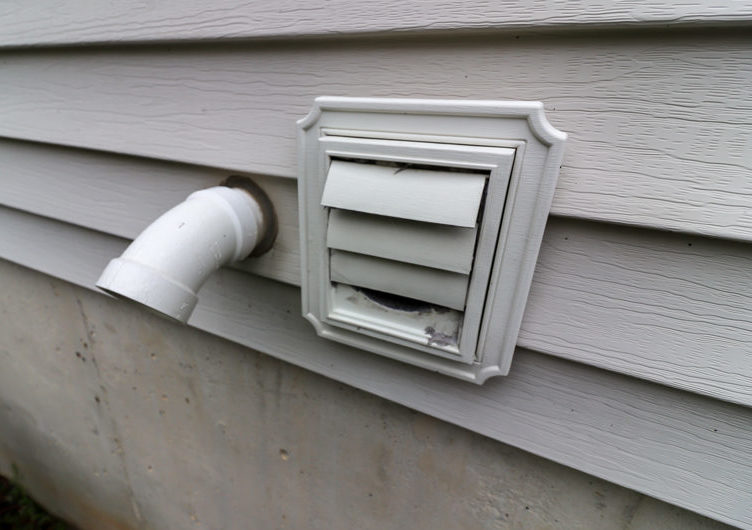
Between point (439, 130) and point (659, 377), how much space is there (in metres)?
0.45

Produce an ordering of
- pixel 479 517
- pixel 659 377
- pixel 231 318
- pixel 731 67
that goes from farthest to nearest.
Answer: pixel 231 318
pixel 479 517
pixel 659 377
pixel 731 67

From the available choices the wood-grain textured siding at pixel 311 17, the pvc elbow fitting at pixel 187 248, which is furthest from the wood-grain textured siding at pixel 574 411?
the wood-grain textured siding at pixel 311 17

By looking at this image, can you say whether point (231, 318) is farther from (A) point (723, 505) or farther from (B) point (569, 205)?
(A) point (723, 505)

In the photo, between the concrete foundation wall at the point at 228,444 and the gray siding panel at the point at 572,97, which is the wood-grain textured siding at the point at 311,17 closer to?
the gray siding panel at the point at 572,97

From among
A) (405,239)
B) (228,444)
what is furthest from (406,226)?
(228,444)

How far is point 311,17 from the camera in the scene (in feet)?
1.63

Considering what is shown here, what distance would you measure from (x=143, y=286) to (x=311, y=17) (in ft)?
1.50

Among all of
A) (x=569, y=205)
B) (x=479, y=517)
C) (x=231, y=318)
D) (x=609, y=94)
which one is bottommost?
(x=479, y=517)

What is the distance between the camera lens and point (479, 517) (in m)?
0.70

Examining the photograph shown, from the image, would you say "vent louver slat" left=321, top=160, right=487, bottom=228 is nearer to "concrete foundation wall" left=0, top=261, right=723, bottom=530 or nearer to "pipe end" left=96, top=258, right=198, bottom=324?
"pipe end" left=96, top=258, right=198, bottom=324

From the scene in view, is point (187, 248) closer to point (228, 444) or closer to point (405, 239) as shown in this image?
point (405, 239)

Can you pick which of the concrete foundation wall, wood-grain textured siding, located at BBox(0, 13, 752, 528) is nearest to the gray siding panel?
wood-grain textured siding, located at BBox(0, 13, 752, 528)

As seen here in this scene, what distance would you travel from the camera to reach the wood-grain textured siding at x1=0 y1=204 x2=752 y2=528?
1.54ft

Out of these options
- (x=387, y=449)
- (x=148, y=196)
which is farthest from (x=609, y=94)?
(x=148, y=196)
